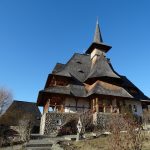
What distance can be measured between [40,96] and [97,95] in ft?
24.9

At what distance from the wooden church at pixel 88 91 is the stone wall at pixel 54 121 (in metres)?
0.97

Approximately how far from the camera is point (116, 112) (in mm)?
26672

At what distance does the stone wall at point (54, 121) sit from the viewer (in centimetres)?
2403

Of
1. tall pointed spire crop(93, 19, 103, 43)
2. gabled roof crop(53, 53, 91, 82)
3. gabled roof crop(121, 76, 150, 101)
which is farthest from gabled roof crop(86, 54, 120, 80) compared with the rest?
tall pointed spire crop(93, 19, 103, 43)

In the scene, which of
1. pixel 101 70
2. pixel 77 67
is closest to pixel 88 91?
pixel 101 70

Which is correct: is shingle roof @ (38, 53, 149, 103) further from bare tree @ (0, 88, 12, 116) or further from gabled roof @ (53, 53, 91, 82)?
bare tree @ (0, 88, 12, 116)

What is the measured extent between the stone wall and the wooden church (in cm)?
97

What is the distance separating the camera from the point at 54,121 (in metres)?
24.5

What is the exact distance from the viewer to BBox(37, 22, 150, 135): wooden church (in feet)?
87.2

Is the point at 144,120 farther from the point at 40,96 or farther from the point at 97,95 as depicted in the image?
the point at 40,96

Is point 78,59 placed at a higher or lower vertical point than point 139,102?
higher

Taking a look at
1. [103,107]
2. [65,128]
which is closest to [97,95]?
[103,107]

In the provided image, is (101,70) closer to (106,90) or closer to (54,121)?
(106,90)

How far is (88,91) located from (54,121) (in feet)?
21.3
